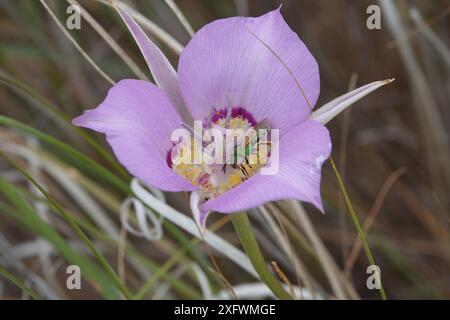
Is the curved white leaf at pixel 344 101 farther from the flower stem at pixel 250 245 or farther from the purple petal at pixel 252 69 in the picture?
the flower stem at pixel 250 245

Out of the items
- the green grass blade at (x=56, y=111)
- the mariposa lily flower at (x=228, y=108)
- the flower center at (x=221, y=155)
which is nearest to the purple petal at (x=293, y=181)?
the mariposa lily flower at (x=228, y=108)

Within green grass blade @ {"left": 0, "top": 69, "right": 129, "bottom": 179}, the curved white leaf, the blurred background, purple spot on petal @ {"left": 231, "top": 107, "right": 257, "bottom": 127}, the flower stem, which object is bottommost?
the flower stem

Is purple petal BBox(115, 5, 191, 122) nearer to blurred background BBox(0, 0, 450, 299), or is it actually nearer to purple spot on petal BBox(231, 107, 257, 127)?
purple spot on petal BBox(231, 107, 257, 127)

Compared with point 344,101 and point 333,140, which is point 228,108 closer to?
point 344,101

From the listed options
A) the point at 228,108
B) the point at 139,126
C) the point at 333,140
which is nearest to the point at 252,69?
the point at 228,108

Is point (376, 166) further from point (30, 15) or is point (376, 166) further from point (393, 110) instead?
point (30, 15)

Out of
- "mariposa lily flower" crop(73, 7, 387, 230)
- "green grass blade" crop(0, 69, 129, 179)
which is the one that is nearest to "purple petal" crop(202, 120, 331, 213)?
"mariposa lily flower" crop(73, 7, 387, 230)
